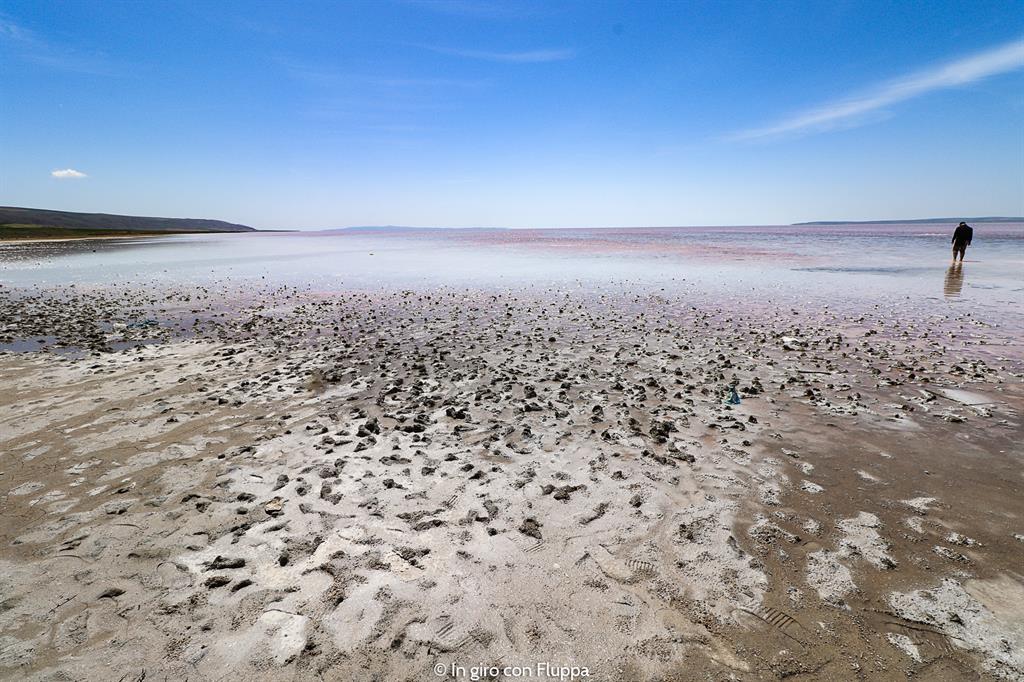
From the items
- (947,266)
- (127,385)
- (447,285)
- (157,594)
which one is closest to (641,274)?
(447,285)

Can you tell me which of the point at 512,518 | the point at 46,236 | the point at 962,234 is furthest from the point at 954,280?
the point at 46,236

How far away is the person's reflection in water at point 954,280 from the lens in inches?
826

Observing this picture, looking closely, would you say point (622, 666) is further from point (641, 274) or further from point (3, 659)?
point (641, 274)

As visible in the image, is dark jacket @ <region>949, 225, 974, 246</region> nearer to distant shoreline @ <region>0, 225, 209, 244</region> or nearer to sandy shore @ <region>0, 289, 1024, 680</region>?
sandy shore @ <region>0, 289, 1024, 680</region>

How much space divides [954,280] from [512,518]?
3158 cm

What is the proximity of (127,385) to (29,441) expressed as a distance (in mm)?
2604

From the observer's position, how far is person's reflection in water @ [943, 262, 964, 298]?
2099cm

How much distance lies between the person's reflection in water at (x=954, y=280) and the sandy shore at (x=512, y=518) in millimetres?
12754

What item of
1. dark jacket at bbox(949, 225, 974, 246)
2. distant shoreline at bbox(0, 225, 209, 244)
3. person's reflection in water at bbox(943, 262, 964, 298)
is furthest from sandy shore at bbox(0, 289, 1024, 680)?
distant shoreline at bbox(0, 225, 209, 244)

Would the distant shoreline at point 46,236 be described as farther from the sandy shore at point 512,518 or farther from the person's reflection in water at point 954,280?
the person's reflection in water at point 954,280

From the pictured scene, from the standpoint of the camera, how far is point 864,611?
3975 mm

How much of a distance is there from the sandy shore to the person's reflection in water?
502 inches

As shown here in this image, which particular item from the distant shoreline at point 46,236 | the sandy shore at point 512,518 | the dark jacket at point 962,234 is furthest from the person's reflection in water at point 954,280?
the distant shoreline at point 46,236

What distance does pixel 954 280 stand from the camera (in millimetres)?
25000
